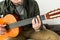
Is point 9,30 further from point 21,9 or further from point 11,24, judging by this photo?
point 21,9

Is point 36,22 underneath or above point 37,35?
above

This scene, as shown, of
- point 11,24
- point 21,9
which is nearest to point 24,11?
point 21,9

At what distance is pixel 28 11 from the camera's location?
5.94 ft

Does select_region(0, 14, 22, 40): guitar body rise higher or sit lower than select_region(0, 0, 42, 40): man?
lower

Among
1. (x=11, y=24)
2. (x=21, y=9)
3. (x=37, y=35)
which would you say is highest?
(x=21, y=9)

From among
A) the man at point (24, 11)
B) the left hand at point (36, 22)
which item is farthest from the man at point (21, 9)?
the left hand at point (36, 22)

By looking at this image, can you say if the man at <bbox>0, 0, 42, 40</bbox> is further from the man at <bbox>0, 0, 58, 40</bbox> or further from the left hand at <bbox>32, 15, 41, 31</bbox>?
the left hand at <bbox>32, 15, 41, 31</bbox>

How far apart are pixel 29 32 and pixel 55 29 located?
0.54 meters

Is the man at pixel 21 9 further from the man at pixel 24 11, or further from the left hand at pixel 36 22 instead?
the left hand at pixel 36 22

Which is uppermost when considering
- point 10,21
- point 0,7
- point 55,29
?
point 0,7

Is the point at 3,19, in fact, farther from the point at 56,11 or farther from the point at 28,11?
the point at 56,11

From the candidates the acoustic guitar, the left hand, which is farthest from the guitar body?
the left hand

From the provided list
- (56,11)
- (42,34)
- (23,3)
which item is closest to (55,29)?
(42,34)

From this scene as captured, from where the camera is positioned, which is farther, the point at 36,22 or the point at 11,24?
the point at 11,24
